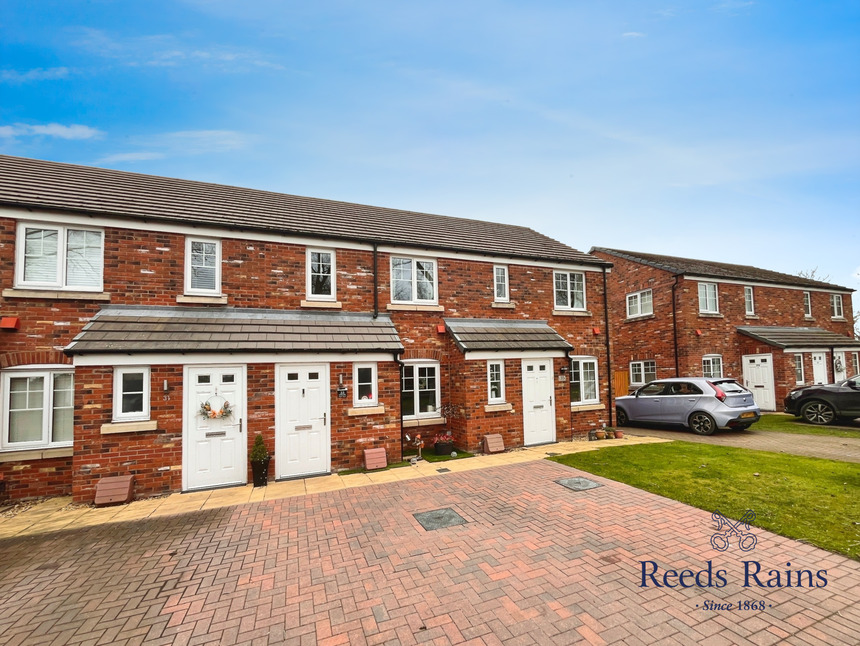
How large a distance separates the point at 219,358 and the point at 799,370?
23376 mm

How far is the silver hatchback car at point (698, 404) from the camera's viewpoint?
1175 cm

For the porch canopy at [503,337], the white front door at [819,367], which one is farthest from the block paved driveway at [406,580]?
the white front door at [819,367]

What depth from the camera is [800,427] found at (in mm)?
12875

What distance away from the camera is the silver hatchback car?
1175 cm

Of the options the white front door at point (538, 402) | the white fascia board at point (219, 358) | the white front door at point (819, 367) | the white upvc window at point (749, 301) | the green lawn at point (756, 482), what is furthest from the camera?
the white upvc window at point (749, 301)

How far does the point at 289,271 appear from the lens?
32.7ft

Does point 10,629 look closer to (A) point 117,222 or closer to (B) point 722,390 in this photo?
(A) point 117,222

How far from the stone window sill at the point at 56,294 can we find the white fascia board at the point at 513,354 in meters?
8.78

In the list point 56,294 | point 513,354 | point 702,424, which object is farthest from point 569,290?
point 56,294

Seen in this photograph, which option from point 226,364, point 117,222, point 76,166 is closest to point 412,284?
point 226,364

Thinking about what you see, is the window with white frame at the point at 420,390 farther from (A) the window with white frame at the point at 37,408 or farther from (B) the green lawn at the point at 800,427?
(B) the green lawn at the point at 800,427

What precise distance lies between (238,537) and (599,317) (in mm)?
12716

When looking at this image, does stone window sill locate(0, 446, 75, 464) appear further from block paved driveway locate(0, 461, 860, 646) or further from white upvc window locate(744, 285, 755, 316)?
white upvc window locate(744, 285, 755, 316)

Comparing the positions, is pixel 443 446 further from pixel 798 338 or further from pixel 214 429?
pixel 798 338
